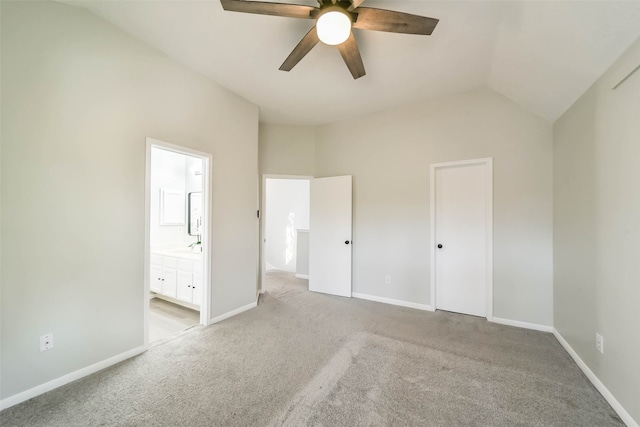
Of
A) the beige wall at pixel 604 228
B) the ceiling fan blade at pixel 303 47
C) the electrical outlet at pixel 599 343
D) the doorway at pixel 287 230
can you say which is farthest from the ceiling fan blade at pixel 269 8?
the doorway at pixel 287 230

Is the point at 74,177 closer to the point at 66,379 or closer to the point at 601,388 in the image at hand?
the point at 66,379

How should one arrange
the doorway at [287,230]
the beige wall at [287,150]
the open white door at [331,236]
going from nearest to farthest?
the open white door at [331,236], the beige wall at [287,150], the doorway at [287,230]

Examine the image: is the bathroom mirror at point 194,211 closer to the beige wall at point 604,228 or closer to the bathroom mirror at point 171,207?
the bathroom mirror at point 171,207

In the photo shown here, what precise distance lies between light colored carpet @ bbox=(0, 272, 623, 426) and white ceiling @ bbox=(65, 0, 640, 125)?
2.37m

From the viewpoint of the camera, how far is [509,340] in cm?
252

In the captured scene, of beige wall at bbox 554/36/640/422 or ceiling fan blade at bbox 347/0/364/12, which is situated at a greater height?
ceiling fan blade at bbox 347/0/364/12

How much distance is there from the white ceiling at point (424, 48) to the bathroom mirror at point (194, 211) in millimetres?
2165

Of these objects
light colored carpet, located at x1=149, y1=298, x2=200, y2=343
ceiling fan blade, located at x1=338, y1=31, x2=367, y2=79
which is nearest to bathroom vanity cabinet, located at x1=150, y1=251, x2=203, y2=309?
light colored carpet, located at x1=149, y1=298, x2=200, y2=343

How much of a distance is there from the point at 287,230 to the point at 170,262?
2819mm

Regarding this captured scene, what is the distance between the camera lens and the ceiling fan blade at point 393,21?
1546 mm

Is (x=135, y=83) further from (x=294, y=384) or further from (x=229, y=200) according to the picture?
(x=294, y=384)

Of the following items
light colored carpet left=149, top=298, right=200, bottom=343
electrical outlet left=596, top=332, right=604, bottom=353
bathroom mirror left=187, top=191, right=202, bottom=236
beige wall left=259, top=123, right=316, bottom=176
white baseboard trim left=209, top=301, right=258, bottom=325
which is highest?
beige wall left=259, top=123, right=316, bottom=176

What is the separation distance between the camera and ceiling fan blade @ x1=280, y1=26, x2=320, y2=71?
1.72 meters

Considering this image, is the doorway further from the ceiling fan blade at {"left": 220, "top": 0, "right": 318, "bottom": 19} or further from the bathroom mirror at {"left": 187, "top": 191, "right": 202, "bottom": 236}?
the ceiling fan blade at {"left": 220, "top": 0, "right": 318, "bottom": 19}
